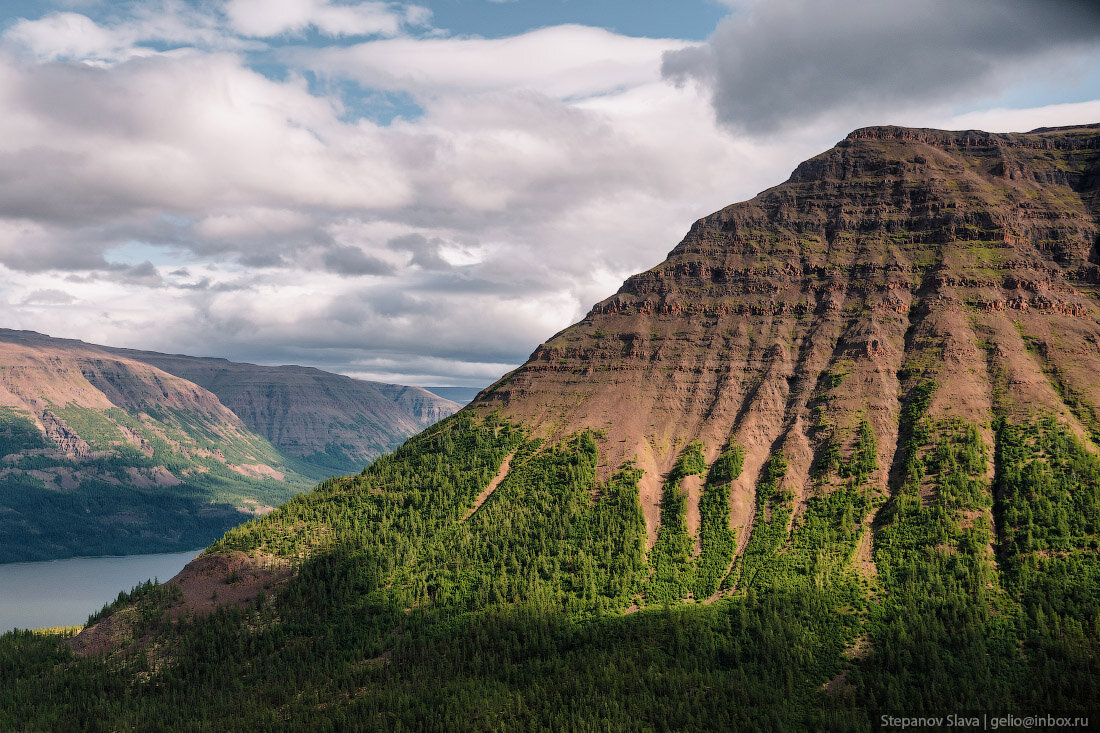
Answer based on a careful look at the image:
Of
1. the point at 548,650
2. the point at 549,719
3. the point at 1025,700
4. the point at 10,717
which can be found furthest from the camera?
the point at 548,650

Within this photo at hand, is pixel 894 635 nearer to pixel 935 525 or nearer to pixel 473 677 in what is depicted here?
pixel 935 525

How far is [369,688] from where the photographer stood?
18212 cm

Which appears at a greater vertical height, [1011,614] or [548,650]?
[1011,614]

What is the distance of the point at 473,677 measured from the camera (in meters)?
183

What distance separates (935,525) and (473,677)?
379ft

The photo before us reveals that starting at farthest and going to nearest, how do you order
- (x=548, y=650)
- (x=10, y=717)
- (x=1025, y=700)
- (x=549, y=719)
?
(x=548, y=650)
(x=10, y=717)
(x=549, y=719)
(x=1025, y=700)

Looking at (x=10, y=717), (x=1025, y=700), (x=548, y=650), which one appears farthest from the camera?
(x=548, y=650)

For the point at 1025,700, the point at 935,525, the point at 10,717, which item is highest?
the point at 935,525

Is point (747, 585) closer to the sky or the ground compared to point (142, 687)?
closer to the sky

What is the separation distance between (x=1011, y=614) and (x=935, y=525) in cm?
2796

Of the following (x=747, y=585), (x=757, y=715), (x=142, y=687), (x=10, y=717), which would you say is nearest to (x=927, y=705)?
(x=757, y=715)

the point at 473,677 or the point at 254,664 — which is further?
the point at 254,664

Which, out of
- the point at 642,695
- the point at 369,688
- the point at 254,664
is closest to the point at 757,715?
the point at 642,695

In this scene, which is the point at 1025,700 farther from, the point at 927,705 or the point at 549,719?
the point at 549,719
